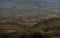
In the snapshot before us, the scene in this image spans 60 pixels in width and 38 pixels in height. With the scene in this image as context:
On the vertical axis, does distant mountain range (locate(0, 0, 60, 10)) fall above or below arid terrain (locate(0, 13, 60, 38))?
above

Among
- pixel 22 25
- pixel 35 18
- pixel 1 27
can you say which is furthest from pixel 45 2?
pixel 1 27

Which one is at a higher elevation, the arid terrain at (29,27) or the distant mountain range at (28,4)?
the distant mountain range at (28,4)

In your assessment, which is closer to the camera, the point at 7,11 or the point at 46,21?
the point at 46,21

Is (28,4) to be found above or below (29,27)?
above

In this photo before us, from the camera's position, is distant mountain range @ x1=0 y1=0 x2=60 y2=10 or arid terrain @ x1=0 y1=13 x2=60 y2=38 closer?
arid terrain @ x1=0 y1=13 x2=60 y2=38

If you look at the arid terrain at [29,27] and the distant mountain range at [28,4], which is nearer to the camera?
the arid terrain at [29,27]

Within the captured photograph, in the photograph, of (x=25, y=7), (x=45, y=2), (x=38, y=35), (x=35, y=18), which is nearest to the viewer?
(x=38, y=35)

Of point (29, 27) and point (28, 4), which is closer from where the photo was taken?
point (29, 27)

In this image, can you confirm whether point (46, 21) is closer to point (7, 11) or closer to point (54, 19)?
point (54, 19)
